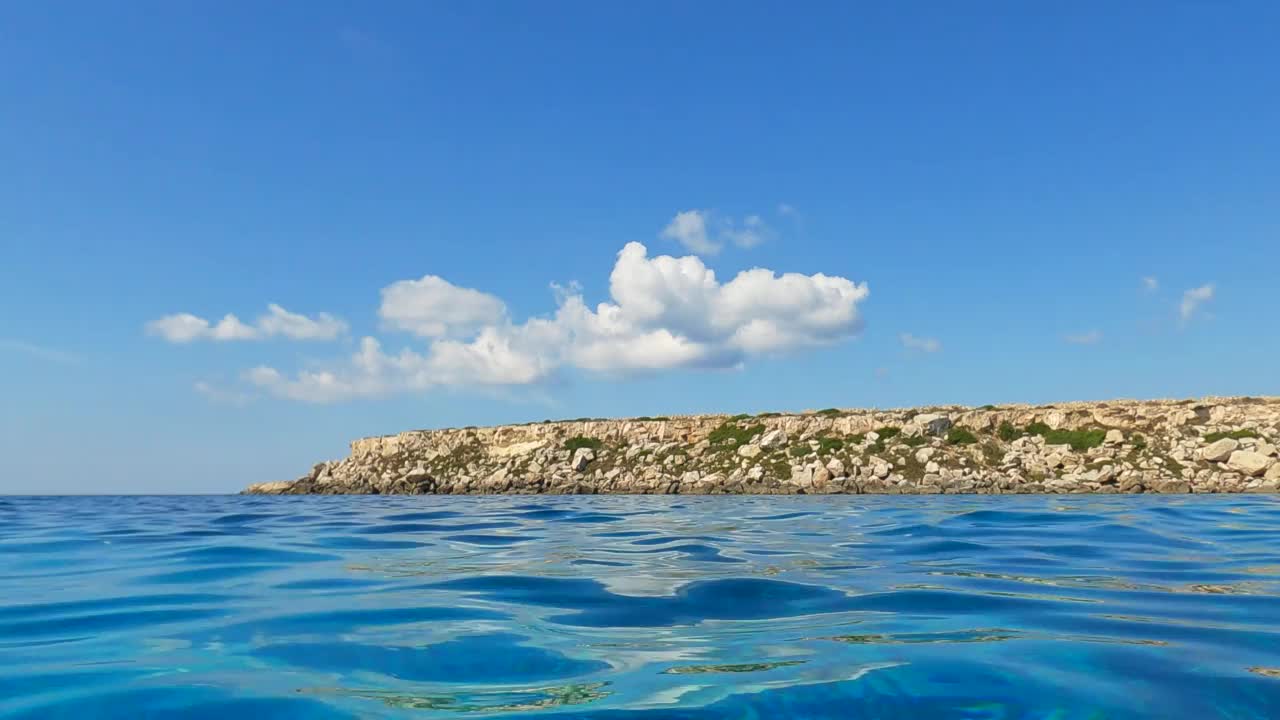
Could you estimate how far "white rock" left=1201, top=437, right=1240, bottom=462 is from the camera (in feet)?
105

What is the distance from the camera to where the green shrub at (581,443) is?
50.2 metres

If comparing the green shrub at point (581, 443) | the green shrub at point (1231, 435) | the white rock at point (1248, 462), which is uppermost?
the green shrub at point (581, 443)

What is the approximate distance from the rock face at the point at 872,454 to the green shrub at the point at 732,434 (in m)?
0.11

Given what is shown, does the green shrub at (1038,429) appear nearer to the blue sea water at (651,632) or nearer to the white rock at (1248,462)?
the white rock at (1248,462)

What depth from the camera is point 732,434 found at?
47.3 m

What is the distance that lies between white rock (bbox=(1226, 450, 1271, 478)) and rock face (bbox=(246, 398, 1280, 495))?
44 millimetres

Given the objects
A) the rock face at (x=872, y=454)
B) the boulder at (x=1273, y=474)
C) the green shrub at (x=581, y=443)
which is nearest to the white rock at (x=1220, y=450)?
the rock face at (x=872, y=454)

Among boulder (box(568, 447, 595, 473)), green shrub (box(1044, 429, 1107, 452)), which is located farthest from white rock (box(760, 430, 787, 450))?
green shrub (box(1044, 429, 1107, 452))

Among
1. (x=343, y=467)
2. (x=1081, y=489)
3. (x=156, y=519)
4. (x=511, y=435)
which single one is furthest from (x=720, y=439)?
(x=156, y=519)

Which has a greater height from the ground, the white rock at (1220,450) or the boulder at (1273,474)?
the white rock at (1220,450)

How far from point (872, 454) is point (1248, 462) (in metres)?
15.2

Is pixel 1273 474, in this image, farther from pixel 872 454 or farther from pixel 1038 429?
pixel 872 454

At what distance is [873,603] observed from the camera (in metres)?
5.52

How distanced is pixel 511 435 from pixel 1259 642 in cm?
5218
